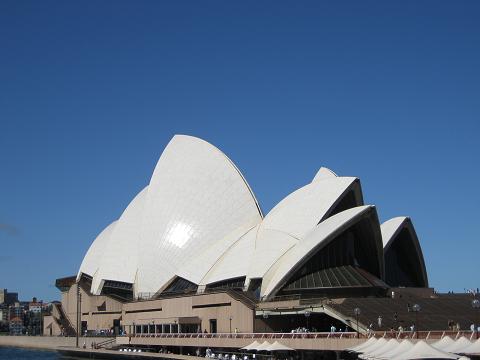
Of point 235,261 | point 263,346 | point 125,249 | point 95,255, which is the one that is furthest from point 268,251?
point 95,255

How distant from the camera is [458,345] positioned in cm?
3206

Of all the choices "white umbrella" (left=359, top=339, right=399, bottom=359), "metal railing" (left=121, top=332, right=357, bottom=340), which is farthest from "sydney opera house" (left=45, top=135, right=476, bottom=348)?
"white umbrella" (left=359, top=339, right=399, bottom=359)

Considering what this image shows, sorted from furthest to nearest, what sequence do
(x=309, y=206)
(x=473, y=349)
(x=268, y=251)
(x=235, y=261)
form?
(x=235, y=261) < (x=309, y=206) < (x=268, y=251) < (x=473, y=349)

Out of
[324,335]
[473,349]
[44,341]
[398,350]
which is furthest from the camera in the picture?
[44,341]

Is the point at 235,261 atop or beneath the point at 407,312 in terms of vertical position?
atop

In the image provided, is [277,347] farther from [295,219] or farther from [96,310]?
[96,310]

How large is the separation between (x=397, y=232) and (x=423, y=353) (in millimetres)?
36838

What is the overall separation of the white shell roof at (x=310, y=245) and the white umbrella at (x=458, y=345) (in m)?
23.1

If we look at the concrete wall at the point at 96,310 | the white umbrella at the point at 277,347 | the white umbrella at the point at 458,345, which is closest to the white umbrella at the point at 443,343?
the white umbrella at the point at 458,345

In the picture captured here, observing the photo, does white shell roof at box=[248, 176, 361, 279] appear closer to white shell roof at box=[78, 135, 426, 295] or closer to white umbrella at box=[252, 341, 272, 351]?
white shell roof at box=[78, 135, 426, 295]

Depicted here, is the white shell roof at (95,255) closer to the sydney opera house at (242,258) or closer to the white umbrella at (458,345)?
the sydney opera house at (242,258)

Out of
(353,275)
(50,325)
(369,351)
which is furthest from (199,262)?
(50,325)

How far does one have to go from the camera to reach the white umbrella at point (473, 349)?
3036 centimetres

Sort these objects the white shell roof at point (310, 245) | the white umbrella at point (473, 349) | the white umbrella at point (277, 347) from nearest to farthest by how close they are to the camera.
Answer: the white umbrella at point (473, 349) < the white umbrella at point (277, 347) < the white shell roof at point (310, 245)
